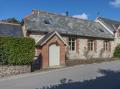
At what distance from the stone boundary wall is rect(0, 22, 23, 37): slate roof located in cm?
722

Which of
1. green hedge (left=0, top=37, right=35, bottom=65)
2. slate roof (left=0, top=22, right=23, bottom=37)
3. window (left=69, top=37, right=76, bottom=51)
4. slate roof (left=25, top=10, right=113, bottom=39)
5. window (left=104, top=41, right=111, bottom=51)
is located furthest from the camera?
window (left=104, top=41, right=111, bottom=51)

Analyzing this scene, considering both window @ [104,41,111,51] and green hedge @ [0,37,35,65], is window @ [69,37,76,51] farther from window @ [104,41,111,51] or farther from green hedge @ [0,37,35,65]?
green hedge @ [0,37,35,65]

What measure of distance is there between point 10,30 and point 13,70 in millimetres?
9262

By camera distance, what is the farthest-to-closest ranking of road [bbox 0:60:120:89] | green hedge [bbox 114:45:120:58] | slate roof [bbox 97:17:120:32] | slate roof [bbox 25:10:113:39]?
slate roof [bbox 97:17:120:32] → green hedge [bbox 114:45:120:58] → slate roof [bbox 25:10:113:39] → road [bbox 0:60:120:89]

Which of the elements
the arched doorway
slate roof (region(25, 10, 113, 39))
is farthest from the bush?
the arched doorway

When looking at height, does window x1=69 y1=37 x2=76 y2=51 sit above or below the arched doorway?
above

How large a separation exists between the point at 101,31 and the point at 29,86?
24427 millimetres

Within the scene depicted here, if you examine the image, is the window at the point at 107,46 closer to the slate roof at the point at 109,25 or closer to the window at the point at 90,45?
the slate roof at the point at 109,25

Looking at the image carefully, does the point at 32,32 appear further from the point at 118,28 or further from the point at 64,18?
the point at 118,28

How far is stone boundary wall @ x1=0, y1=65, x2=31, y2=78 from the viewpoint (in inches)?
683

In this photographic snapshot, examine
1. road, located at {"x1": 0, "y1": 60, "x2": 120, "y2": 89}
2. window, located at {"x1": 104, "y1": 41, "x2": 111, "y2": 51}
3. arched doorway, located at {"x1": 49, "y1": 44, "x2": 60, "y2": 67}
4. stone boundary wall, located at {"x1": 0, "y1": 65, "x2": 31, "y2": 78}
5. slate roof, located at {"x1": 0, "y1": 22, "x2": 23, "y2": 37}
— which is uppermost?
slate roof, located at {"x1": 0, "y1": 22, "x2": 23, "y2": 37}

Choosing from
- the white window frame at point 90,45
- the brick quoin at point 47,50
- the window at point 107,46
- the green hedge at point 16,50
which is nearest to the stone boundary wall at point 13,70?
the green hedge at point 16,50

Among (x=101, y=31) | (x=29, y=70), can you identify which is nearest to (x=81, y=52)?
(x=101, y=31)

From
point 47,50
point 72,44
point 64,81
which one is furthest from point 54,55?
point 64,81
